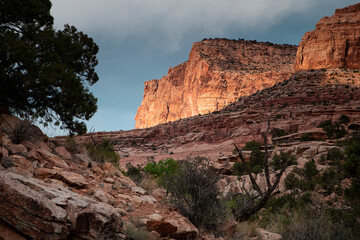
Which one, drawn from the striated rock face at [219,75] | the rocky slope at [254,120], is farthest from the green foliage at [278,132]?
the striated rock face at [219,75]

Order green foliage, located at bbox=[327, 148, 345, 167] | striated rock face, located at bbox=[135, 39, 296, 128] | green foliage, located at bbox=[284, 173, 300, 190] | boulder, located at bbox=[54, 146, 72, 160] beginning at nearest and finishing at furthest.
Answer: boulder, located at bbox=[54, 146, 72, 160]
green foliage, located at bbox=[284, 173, 300, 190]
green foliage, located at bbox=[327, 148, 345, 167]
striated rock face, located at bbox=[135, 39, 296, 128]

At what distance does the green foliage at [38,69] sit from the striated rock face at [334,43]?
2184 inches

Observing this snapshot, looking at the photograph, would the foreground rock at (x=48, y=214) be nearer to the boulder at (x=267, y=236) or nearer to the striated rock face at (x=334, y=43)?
the boulder at (x=267, y=236)

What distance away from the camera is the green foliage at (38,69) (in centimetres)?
723

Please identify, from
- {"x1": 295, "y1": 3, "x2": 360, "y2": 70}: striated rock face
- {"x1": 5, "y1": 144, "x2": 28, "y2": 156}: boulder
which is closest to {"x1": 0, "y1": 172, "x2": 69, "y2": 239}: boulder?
{"x1": 5, "y1": 144, "x2": 28, "y2": 156}: boulder

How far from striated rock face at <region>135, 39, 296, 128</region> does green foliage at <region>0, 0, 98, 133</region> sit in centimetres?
6056

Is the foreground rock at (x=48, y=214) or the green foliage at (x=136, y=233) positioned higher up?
the foreground rock at (x=48, y=214)

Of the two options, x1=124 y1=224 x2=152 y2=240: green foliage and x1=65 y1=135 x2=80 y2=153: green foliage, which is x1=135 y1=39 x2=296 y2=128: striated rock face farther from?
x1=124 y1=224 x2=152 y2=240: green foliage

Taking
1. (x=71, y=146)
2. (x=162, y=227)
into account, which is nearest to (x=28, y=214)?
(x=162, y=227)

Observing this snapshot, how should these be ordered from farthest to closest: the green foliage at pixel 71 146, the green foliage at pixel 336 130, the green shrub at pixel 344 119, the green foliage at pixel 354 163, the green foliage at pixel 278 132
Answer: the green foliage at pixel 278 132
the green shrub at pixel 344 119
the green foliage at pixel 336 130
the green foliage at pixel 354 163
the green foliage at pixel 71 146

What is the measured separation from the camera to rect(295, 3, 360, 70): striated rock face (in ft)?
167

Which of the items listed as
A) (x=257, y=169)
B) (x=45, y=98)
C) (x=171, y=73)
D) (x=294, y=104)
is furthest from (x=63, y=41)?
(x=171, y=73)

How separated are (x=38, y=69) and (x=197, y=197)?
605 centimetres

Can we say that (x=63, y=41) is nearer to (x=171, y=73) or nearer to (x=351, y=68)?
(x=351, y=68)
